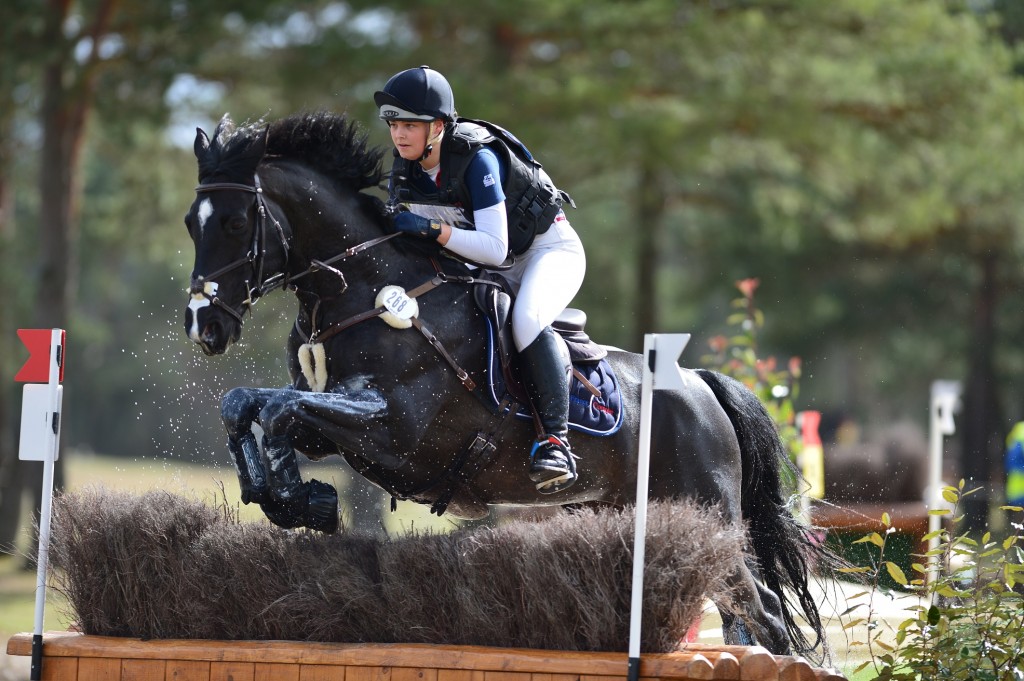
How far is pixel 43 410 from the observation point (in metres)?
4.96

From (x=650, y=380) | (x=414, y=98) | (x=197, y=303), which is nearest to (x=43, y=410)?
(x=197, y=303)

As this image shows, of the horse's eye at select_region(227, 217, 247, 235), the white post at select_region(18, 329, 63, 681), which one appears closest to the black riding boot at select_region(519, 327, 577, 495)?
the horse's eye at select_region(227, 217, 247, 235)

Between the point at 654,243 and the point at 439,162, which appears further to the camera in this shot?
the point at 654,243

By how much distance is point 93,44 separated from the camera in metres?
14.2

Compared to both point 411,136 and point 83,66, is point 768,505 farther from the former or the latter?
point 83,66

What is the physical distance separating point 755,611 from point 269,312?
560 inches

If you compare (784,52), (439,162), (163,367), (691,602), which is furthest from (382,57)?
(163,367)

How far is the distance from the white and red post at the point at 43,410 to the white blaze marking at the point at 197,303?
2.21ft

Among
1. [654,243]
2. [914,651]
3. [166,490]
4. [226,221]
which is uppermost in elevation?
[654,243]

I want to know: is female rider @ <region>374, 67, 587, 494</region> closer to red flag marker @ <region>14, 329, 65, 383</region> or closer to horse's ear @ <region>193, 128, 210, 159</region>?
horse's ear @ <region>193, 128, 210, 159</region>

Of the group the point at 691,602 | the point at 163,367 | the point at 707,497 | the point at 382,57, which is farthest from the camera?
the point at 163,367

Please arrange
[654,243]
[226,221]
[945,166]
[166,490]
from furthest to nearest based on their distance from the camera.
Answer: [654,243]
[945,166]
[166,490]
[226,221]

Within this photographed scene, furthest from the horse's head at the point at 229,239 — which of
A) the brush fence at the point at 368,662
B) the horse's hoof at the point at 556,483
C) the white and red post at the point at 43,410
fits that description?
the horse's hoof at the point at 556,483

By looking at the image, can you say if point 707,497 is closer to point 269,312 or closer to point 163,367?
point 269,312
